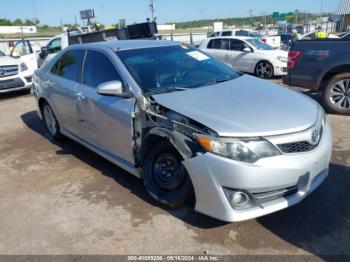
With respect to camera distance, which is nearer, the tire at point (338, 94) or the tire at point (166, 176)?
the tire at point (166, 176)

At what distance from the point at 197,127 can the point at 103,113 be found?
1413 mm

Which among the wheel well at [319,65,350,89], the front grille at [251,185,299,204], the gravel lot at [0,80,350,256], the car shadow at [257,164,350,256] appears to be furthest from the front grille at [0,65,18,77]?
the front grille at [251,185,299,204]

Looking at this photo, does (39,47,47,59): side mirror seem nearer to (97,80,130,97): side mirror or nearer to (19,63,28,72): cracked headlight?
(19,63,28,72): cracked headlight

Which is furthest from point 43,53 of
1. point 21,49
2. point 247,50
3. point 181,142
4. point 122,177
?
point 181,142

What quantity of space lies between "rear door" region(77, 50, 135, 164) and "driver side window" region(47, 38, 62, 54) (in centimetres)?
1007

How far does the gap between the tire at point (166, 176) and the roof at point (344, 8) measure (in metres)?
42.5

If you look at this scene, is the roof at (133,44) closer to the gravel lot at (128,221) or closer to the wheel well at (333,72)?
the gravel lot at (128,221)

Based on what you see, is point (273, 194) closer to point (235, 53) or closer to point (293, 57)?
point (293, 57)

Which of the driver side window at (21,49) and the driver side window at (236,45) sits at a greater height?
the driver side window at (21,49)

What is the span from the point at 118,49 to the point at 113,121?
3.03 ft

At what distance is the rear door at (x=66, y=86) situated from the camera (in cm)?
460

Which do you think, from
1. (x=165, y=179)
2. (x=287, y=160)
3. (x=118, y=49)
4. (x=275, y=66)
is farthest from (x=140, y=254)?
(x=275, y=66)

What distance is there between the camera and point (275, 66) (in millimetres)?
11016

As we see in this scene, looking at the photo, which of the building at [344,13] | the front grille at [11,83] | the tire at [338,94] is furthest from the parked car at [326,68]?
the building at [344,13]
